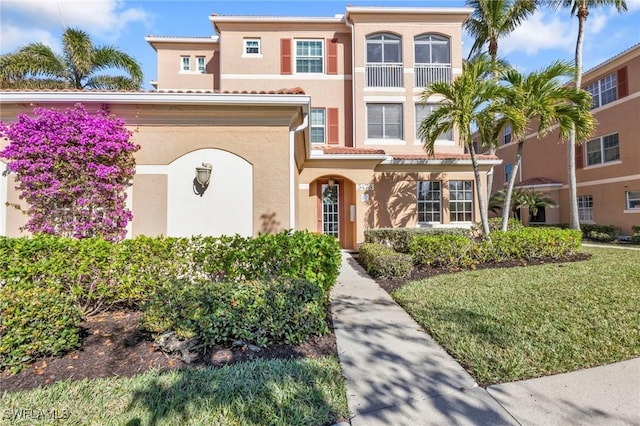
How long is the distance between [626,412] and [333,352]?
8.90ft

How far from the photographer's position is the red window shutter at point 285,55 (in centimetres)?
1517

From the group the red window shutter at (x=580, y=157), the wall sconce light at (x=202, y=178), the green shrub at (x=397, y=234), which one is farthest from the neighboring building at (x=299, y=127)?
the red window shutter at (x=580, y=157)

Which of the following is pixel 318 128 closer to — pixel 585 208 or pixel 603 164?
pixel 603 164

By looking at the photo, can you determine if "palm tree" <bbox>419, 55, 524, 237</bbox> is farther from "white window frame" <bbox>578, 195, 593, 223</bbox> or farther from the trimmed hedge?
"white window frame" <bbox>578, 195, 593, 223</bbox>

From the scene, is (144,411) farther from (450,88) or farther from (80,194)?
(450,88)

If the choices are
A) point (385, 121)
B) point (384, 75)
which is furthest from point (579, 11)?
point (385, 121)

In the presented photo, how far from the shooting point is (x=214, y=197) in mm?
6457

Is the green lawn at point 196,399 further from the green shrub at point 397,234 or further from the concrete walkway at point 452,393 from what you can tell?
the green shrub at point 397,234

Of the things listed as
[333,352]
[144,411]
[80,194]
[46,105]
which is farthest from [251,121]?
[144,411]

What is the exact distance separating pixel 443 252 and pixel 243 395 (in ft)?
22.6

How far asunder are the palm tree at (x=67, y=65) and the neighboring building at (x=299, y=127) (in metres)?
3.16

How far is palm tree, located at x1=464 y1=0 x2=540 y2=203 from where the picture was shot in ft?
47.1

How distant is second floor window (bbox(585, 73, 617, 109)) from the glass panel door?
17.3 m

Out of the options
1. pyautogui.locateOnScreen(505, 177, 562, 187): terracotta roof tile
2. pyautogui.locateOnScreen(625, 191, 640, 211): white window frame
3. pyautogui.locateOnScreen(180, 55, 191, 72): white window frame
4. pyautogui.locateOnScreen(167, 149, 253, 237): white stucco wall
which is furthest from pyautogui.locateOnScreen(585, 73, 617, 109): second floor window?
pyautogui.locateOnScreen(180, 55, 191, 72): white window frame
